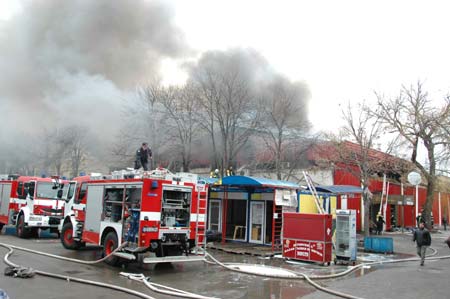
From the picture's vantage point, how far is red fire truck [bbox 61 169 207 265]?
10305 mm

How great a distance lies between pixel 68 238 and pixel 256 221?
7633 mm

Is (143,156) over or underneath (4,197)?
Result: over

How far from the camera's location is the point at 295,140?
87.8 ft

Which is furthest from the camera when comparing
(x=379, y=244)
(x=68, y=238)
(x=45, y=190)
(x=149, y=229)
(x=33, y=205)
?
(x=45, y=190)

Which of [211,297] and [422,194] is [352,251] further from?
[422,194]

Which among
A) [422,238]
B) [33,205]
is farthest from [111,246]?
[422,238]

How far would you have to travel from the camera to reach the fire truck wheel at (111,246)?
11.1 meters

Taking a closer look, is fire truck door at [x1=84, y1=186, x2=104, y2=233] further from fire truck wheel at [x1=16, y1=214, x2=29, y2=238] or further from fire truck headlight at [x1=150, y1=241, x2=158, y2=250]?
fire truck wheel at [x1=16, y1=214, x2=29, y2=238]

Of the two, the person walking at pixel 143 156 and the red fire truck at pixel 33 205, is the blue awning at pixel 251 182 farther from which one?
the red fire truck at pixel 33 205

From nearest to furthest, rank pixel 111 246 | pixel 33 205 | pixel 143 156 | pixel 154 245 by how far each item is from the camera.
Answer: pixel 154 245 < pixel 111 246 < pixel 143 156 < pixel 33 205

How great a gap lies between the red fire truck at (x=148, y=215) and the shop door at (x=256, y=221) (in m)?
6.38

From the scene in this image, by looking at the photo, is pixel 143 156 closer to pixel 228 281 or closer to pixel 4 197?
pixel 228 281

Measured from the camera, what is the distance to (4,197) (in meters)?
19.9

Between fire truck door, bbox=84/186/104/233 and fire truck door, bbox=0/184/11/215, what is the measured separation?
9.34 metres
